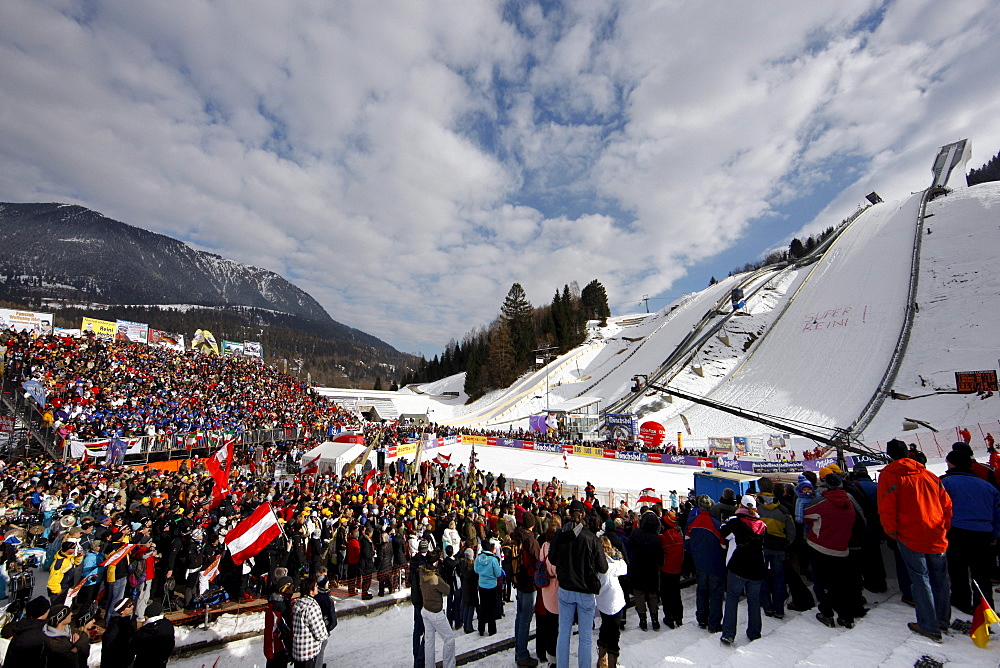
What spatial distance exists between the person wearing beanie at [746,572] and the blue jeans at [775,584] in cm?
57

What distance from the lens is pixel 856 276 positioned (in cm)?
4138

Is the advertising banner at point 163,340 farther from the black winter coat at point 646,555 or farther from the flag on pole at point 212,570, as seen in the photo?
the black winter coat at point 646,555

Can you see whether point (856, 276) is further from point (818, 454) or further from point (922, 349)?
point (818, 454)

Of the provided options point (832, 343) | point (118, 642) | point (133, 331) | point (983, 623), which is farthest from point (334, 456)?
point (832, 343)

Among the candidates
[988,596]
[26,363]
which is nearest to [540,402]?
[26,363]

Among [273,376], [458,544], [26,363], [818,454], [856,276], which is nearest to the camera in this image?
[458,544]

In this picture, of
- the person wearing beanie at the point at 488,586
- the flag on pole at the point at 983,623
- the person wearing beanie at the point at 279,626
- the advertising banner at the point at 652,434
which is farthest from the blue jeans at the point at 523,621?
the advertising banner at the point at 652,434

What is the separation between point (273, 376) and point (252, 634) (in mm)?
29668

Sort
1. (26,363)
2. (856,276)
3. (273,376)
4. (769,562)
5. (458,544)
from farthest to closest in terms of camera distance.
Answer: (856,276) → (273,376) → (26,363) → (458,544) → (769,562)

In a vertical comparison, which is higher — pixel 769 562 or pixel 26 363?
pixel 26 363

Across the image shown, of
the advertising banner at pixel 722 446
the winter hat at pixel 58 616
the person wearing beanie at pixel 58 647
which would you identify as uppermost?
the winter hat at pixel 58 616

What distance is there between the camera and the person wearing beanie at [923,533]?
3.67m

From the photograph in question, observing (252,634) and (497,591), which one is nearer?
(497,591)

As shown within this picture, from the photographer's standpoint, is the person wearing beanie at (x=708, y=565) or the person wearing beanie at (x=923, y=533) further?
the person wearing beanie at (x=708, y=565)
